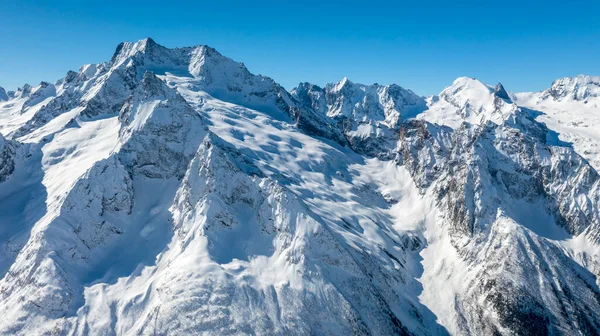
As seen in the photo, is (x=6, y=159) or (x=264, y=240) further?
(x=6, y=159)

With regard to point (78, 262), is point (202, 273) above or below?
above

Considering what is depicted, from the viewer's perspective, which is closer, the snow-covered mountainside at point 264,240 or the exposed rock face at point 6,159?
the snow-covered mountainside at point 264,240

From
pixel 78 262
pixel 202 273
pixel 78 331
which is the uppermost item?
pixel 202 273

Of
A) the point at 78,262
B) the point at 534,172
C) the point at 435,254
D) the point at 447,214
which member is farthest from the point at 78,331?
the point at 534,172

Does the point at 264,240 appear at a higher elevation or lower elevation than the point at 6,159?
higher

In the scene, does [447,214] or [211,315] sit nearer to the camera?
[211,315]

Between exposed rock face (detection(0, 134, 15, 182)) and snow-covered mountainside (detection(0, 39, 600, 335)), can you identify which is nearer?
snow-covered mountainside (detection(0, 39, 600, 335))

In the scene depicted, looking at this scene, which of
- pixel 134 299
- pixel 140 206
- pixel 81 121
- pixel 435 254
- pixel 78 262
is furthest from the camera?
pixel 81 121

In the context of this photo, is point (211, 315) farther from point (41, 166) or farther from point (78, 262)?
point (41, 166)
